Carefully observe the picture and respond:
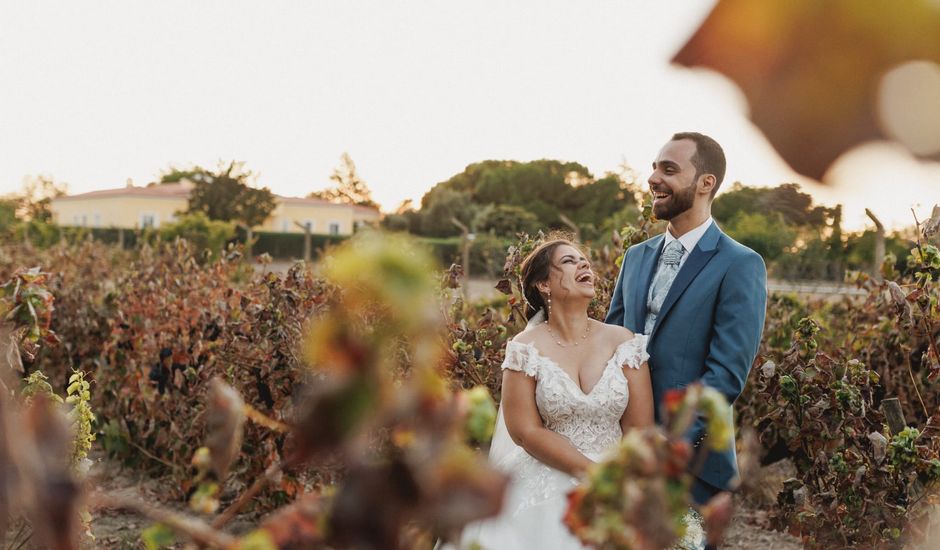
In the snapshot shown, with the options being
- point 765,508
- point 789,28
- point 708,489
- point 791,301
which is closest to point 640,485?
point 708,489

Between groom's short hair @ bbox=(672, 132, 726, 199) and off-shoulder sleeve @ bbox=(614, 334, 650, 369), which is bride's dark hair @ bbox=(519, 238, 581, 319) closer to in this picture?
off-shoulder sleeve @ bbox=(614, 334, 650, 369)

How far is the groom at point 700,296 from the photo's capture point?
287 centimetres

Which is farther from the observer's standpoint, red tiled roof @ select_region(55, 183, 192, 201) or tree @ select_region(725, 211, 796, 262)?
red tiled roof @ select_region(55, 183, 192, 201)

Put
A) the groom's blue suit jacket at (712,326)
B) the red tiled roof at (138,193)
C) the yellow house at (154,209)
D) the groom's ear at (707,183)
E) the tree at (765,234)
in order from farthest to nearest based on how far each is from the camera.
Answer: the yellow house at (154,209) → the red tiled roof at (138,193) → the tree at (765,234) → the groom's ear at (707,183) → the groom's blue suit jacket at (712,326)

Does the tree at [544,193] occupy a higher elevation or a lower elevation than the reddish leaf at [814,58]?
higher

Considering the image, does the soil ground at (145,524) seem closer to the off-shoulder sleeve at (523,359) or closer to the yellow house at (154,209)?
the off-shoulder sleeve at (523,359)

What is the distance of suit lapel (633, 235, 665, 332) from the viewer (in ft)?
10.7

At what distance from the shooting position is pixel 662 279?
10.5ft

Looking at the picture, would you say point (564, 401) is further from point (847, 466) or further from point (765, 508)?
point (765, 508)

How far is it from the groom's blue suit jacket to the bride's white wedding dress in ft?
0.36

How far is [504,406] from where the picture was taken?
3096 millimetres

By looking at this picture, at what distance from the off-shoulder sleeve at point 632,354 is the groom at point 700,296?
5cm

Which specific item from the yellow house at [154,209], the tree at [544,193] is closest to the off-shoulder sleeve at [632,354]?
the tree at [544,193]

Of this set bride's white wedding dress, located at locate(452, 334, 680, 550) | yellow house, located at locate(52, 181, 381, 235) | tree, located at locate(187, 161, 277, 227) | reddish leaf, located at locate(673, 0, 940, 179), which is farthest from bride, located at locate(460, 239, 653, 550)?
yellow house, located at locate(52, 181, 381, 235)
